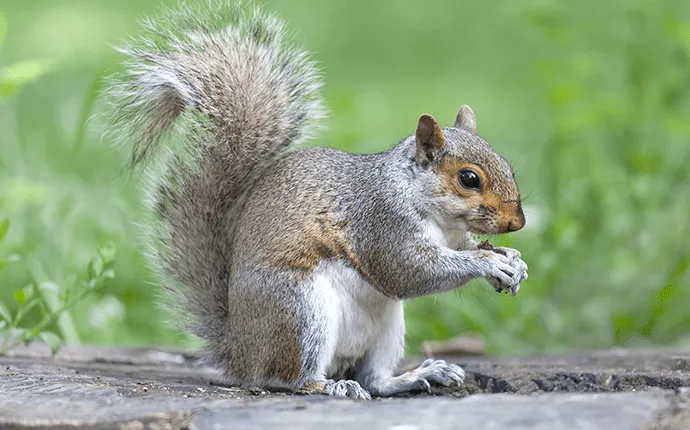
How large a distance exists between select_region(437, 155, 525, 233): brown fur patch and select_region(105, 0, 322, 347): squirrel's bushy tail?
51 cm

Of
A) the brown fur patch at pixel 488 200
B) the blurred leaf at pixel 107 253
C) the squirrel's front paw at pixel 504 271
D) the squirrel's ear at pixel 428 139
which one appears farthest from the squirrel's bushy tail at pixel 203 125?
the squirrel's front paw at pixel 504 271

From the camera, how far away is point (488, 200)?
2.54 meters

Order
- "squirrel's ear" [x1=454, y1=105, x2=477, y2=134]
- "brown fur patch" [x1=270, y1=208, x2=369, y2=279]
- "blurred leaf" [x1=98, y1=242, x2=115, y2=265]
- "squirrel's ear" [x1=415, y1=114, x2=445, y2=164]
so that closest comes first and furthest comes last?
"brown fur patch" [x1=270, y1=208, x2=369, y2=279], "squirrel's ear" [x1=415, y1=114, x2=445, y2=164], "blurred leaf" [x1=98, y1=242, x2=115, y2=265], "squirrel's ear" [x1=454, y1=105, x2=477, y2=134]

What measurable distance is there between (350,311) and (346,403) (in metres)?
0.57

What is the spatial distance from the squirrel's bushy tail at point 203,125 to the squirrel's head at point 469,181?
42 cm

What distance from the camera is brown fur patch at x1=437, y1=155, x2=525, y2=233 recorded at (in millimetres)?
2539

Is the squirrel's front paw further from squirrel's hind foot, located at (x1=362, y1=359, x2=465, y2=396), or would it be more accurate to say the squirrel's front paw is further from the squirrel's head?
squirrel's hind foot, located at (x1=362, y1=359, x2=465, y2=396)

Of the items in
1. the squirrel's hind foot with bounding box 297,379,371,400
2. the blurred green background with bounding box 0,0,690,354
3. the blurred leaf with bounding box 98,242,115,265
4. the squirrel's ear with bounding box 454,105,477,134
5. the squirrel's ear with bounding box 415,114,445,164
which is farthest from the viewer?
the blurred green background with bounding box 0,0,690,354

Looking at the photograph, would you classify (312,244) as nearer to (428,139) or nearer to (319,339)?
(319,339)

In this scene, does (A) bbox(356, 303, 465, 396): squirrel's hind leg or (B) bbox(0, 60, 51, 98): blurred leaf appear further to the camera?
(A) bbox(356, 303, 465, 396): squirrel's hind leg

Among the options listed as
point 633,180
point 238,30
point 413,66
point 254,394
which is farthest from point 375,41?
point 254,394

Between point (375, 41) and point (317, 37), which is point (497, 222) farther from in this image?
point (375, 41)

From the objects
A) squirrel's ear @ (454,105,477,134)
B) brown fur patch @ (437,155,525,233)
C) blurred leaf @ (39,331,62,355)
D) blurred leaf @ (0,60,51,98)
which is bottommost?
blurred leaf @ (39,331,62,355)

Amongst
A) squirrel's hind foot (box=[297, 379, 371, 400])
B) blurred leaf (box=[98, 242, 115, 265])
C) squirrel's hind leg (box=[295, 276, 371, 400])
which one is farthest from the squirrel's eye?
blurred leaf (box=[98, 242, 115, 265])
